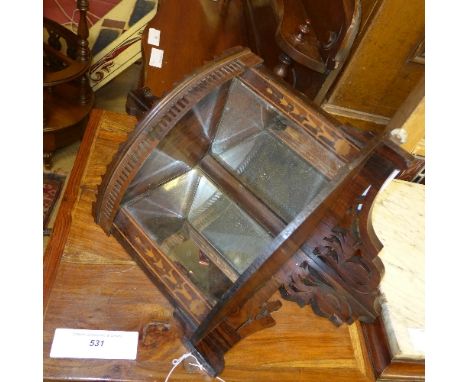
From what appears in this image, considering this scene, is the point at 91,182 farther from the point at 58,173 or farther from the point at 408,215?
the point at 408,215

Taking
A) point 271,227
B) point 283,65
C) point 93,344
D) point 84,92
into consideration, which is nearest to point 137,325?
point 93,344

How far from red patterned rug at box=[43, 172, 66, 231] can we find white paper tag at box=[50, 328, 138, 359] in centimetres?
89

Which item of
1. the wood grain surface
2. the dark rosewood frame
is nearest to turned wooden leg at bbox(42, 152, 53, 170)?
the dark rosewood frame

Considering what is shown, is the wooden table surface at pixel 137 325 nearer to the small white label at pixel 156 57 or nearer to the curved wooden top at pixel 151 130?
the curved wooden top at pixel 151 130

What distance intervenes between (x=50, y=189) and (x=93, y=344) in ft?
3.49

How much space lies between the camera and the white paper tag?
2.88ft

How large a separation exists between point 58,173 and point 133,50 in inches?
31.3

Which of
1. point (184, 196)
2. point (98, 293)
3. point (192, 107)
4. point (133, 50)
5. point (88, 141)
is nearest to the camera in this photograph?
point (192, 107)

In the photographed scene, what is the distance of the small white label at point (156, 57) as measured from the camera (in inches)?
61.8

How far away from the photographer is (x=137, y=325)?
0.94 m

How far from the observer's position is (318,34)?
1.44m

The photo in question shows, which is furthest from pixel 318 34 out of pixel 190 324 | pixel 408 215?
pixel 190 324

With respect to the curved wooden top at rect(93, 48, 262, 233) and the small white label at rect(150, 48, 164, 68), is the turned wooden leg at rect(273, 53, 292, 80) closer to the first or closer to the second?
the small white label at rect(150, 48, 164, 68)

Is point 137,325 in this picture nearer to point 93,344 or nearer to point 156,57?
point 93,344
